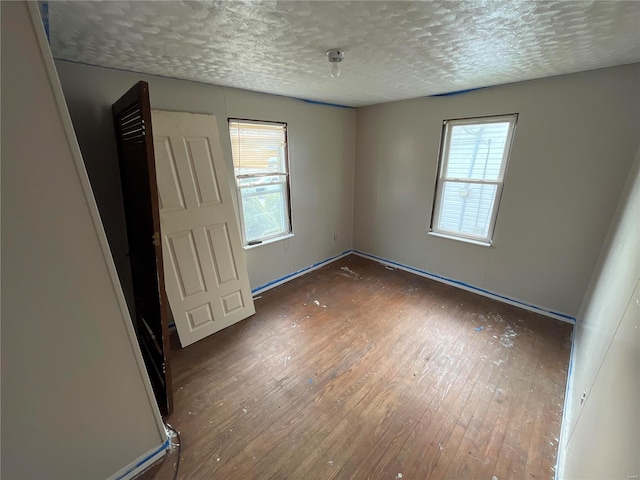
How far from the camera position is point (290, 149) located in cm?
314

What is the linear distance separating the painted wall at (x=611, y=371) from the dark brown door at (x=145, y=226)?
6.46 ft

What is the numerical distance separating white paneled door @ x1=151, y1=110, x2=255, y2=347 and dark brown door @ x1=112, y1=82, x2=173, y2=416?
251mm

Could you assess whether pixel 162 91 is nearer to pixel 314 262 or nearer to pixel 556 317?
pixel 314 262

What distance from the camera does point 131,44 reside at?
1.49 meters

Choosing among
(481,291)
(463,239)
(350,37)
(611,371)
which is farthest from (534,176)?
(350,37)

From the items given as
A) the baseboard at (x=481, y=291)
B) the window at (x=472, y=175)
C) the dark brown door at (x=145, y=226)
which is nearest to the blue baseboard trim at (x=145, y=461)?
the dark brown door at (x=145, y=226)

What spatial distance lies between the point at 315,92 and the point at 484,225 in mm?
2365

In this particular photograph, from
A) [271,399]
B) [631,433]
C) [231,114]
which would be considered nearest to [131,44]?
[231,114]

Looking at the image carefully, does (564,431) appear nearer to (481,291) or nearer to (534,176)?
(481,291)

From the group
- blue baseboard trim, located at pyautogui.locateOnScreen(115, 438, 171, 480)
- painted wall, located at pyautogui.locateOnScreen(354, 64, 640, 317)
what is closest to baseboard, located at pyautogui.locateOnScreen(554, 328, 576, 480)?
painted wall, located at pyautogui.locateOnScreen(354, 64, 640, 317)

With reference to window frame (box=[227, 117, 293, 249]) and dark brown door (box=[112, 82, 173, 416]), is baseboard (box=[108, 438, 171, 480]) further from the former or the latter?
window frame (box=[227, 117, 293, 249])

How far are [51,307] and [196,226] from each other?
1.35m

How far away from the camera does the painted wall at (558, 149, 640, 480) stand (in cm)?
85

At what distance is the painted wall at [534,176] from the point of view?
83.6 inches
